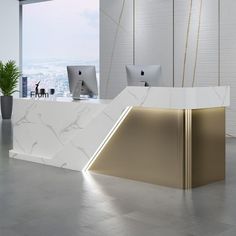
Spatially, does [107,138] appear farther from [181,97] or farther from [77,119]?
[181,97]

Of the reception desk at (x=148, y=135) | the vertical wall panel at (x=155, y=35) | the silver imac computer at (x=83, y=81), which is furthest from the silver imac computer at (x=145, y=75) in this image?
the vertical wall panel at (x=155, y=35)

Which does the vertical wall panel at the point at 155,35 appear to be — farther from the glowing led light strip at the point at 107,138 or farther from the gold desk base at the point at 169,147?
the gold desk base at the point at 169,147

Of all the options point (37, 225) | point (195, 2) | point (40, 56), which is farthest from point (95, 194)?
point (40, 56)

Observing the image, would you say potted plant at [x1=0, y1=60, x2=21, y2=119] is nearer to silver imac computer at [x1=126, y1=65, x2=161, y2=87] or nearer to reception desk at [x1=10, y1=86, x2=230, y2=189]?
reception desk at [x1=10, y1=86, x2=230, y2=189]

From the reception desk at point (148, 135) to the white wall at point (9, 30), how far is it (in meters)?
8.55

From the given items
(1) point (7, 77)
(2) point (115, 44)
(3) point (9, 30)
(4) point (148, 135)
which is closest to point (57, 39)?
(3) point (9, 30)

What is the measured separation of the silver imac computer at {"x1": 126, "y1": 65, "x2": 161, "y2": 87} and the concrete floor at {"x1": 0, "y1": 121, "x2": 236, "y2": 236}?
1540mm

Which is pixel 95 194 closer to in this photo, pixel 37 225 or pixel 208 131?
pixel 37 225

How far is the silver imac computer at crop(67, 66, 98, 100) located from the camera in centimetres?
705

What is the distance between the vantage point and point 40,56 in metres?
15.2

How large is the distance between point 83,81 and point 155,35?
3428 mm

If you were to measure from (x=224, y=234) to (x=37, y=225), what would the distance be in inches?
58.7

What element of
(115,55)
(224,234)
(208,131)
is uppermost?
(115,55)

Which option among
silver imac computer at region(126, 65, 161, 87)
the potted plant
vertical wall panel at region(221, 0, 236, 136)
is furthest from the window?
silver imac computer at region(126, 65, 161, 87)
